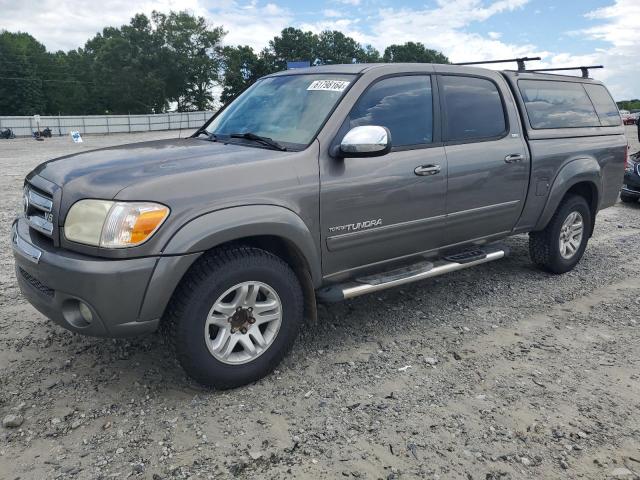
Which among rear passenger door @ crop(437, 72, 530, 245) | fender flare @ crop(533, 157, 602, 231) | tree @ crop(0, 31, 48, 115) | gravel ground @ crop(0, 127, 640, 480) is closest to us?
gravel ground @ crop(0, 127, 640, 480)

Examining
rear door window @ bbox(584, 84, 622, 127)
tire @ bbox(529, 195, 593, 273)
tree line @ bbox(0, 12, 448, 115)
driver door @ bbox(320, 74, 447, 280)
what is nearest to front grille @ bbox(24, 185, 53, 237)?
driver door @ bbox(320, 74, 447, 280)

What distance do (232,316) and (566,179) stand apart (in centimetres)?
353

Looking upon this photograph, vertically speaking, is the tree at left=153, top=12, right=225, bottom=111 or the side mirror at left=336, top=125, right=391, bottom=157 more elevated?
the tree at left=153, top=12, right=225, bottom=111

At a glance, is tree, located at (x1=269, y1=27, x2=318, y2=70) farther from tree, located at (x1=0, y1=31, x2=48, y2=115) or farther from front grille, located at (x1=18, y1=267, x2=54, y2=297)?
front grille, located at (x1=18, y1=267, x2=54, y2=297)

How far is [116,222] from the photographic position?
270 centimetres

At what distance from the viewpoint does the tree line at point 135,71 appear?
224 feet

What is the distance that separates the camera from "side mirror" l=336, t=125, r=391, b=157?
325 centimetres

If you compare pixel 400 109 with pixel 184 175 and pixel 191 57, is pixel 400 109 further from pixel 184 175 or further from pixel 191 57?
pixel 191 57

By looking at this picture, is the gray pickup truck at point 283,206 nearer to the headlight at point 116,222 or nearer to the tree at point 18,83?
the headlight at point 116,222

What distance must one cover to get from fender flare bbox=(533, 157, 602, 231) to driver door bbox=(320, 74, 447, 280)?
4.84ft

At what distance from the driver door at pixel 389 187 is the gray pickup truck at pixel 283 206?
0.03 ft

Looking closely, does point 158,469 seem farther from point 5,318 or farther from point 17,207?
point 17,207

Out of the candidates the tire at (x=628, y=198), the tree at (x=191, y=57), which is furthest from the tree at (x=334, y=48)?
the tire at (x=628, y=198)

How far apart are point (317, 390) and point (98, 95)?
7628 centimetres
